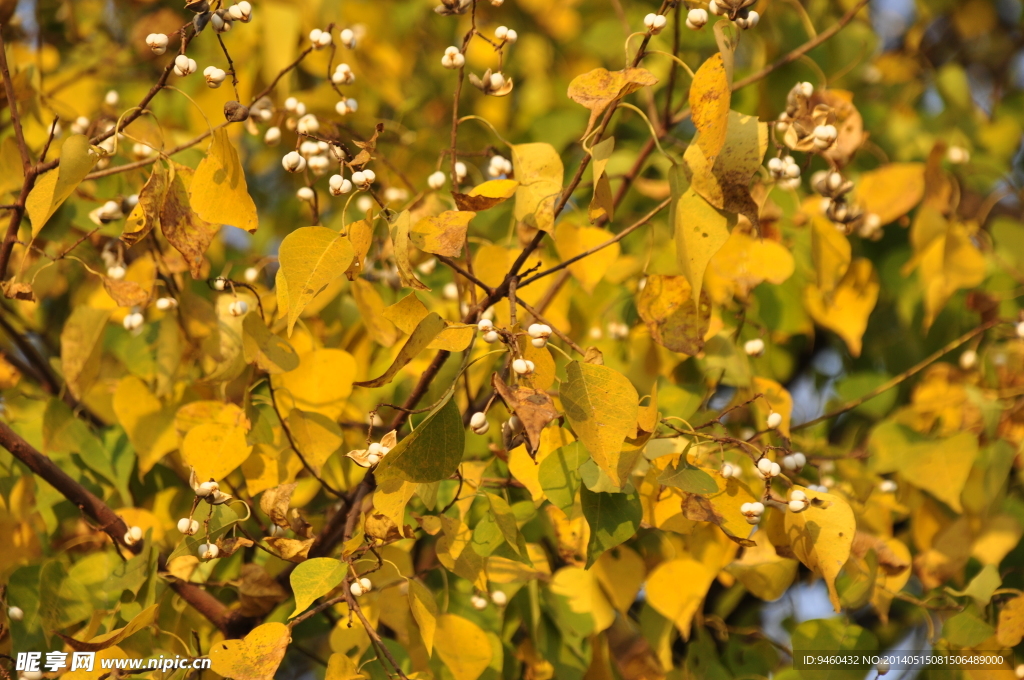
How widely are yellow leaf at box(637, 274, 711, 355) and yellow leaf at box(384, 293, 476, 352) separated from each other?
31 cm

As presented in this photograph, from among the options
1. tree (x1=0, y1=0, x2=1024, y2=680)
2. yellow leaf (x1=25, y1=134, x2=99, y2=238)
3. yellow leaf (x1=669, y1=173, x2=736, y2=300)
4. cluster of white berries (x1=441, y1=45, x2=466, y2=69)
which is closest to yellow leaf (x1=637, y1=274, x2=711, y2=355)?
tree (x1=0, y1=0, x2=1024, y2=680)

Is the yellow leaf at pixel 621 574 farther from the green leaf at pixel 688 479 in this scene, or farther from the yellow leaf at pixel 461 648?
the green leaf at pixel 688 479

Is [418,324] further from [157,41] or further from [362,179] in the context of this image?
[157,41]

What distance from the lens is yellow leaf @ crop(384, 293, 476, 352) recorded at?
0.91 m

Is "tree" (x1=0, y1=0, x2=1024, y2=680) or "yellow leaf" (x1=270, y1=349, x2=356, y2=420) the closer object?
"tree" (x1=0, y1=0, x2=1024, y2=680)

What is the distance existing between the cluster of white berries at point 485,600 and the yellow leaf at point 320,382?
0.37 m

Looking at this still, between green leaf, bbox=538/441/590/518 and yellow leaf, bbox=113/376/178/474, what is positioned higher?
green leaf, bbox=538/441/590/518

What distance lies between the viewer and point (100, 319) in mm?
1369

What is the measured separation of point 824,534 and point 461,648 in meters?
0.52

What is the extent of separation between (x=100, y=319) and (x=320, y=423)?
1.40ft

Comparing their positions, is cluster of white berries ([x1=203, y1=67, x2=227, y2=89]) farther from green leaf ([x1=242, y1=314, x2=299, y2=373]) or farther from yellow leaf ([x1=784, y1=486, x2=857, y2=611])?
yellow leaf ([x1=784, y1=486, x2=857, y2=611])

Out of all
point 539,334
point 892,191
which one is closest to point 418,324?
point 539,334

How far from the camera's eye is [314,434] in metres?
1.23

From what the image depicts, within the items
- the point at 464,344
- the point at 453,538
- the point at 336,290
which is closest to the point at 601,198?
the point at 464,344
